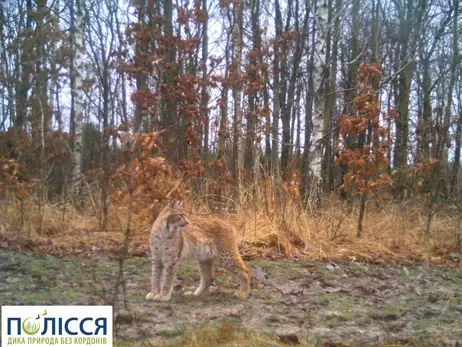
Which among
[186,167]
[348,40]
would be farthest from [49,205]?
[348,40]

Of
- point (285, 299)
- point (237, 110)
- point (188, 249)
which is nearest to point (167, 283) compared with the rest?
point (188, 249)

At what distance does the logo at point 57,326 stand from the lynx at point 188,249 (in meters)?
1.14

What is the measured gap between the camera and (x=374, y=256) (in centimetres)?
798

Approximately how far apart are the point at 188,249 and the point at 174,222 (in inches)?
13.1

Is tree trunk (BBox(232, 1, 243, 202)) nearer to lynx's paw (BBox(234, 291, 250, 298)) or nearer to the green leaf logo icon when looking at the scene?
lynx's paw (BBox(234, 291, 250, 298))

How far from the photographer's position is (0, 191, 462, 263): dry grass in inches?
307

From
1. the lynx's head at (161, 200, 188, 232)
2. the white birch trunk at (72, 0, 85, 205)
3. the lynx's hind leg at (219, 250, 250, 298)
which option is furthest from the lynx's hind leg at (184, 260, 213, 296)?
the white birch trunk at (72, 0, 85, 205)

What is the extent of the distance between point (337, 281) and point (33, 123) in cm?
915

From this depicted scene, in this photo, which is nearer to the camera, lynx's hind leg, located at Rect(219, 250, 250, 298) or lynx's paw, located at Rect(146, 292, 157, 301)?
lynx's paw, located at Rect(146, 292, 157, 301)

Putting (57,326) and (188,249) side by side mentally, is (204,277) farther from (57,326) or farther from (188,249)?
(57,326)

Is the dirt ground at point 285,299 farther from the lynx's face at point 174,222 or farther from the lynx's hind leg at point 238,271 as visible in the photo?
the lynx's face at point 174,222

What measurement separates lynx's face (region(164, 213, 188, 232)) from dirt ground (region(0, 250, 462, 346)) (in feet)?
2.40

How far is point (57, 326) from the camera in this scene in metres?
4.15

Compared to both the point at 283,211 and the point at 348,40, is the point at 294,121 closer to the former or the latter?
the point at 348,40
